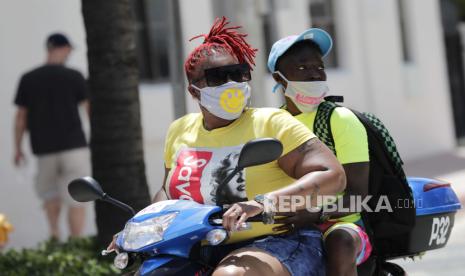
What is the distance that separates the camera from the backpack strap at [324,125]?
176 inches

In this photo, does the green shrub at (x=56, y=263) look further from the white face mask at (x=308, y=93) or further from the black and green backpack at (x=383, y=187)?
the black and green backpack at (x=383, y=187)

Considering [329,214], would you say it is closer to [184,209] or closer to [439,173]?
[184,209]

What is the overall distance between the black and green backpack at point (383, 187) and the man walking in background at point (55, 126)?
5.77 metres

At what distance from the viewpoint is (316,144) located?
12.1 feet

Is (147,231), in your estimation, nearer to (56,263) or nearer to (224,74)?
(224,74)

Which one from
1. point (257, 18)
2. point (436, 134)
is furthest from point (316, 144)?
point (436, 134)

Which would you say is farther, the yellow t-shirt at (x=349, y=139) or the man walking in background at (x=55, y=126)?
the man walking in background at (x=55, y=126)

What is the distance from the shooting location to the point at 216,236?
340 centimetres

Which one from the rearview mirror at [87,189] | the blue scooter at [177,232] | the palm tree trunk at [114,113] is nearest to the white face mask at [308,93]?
the rearview mirror at [87,189]

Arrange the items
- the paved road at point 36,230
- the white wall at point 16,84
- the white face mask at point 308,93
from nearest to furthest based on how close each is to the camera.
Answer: the white face mask at point 308,93, the paved road at point 36,230, the white wall at point 16,84

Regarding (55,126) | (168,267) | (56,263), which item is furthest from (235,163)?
(55,126)

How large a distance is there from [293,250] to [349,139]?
2.95 ft

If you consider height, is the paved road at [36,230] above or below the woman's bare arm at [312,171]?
below

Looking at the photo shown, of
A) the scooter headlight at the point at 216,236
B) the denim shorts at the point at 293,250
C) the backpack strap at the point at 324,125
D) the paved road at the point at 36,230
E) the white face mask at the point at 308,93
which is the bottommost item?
the paved road at the point at 36,230
